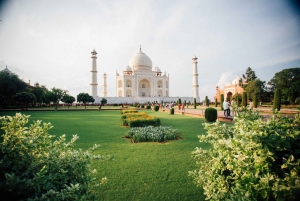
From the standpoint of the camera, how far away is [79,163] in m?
1.63

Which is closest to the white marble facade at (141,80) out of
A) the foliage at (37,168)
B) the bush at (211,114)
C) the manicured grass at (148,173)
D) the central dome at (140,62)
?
the central dome at (140,62)

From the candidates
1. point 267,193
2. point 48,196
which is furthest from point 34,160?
point 267,193

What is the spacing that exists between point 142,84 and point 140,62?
5.88 metres

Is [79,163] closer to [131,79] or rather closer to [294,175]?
[294,175]

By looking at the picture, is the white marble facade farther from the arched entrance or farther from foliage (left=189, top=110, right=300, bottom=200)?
foliage (left=189, top=110, right=300, bottom=200)

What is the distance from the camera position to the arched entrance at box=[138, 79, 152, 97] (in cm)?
4691

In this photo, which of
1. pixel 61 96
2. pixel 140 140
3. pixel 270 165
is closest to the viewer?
pixel 270 165

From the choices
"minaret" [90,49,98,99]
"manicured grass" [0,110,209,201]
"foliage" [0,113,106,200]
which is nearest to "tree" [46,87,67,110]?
"minaret" [90,49,98,99]

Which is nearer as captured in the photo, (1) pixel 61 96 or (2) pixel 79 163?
(2) pixel 79 163

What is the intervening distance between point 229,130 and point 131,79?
42249mm

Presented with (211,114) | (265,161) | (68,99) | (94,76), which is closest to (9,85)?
(68,99)

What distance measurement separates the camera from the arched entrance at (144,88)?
154 feet

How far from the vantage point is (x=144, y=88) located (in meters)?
47.5

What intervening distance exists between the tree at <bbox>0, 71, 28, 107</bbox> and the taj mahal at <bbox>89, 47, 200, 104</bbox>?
16359mm
